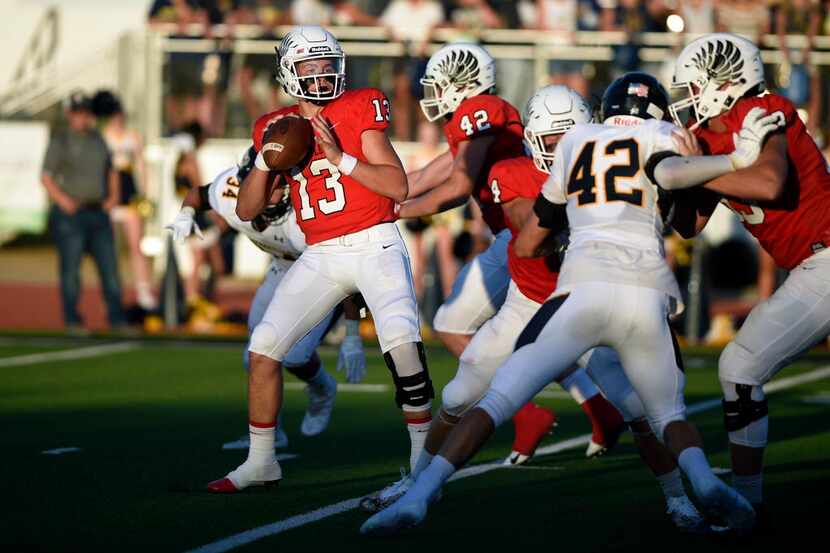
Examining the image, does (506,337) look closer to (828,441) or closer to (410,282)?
(410,282)

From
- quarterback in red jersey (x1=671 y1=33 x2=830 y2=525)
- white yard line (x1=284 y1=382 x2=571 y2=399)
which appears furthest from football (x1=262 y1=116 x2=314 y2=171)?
white yard line (x1=284 y1=382 x2=571 y2=399)

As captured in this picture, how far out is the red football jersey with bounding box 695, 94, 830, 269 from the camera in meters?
6.08

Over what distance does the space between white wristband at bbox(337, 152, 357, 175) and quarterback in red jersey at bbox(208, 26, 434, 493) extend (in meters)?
0.13

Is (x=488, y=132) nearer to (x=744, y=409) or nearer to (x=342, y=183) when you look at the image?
(x=342, y=183)

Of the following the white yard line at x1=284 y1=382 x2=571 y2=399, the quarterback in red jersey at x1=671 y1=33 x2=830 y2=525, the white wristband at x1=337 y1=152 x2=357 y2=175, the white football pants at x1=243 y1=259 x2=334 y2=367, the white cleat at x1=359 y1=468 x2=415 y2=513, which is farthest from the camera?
the white yard line at x1=284 y1=382 x2=571 y2=399

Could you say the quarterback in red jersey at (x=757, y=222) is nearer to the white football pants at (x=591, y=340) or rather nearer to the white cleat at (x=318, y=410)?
the white football pants at (x=591, y=340)

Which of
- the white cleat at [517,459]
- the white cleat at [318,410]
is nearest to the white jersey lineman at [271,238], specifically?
the white cleat at [318,410]

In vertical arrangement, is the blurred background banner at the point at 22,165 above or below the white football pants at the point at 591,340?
above

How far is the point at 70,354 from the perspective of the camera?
40.4 ft

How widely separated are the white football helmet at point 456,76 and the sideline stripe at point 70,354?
17.0 ft

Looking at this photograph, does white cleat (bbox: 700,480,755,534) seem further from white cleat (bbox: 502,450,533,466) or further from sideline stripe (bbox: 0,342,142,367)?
sideline stripe (bbox: 0,342,142,367)

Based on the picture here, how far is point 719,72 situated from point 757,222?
2.21 feet

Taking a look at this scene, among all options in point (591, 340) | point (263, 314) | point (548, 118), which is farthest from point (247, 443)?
point (591, 340)

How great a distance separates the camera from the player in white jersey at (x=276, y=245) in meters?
7.60
